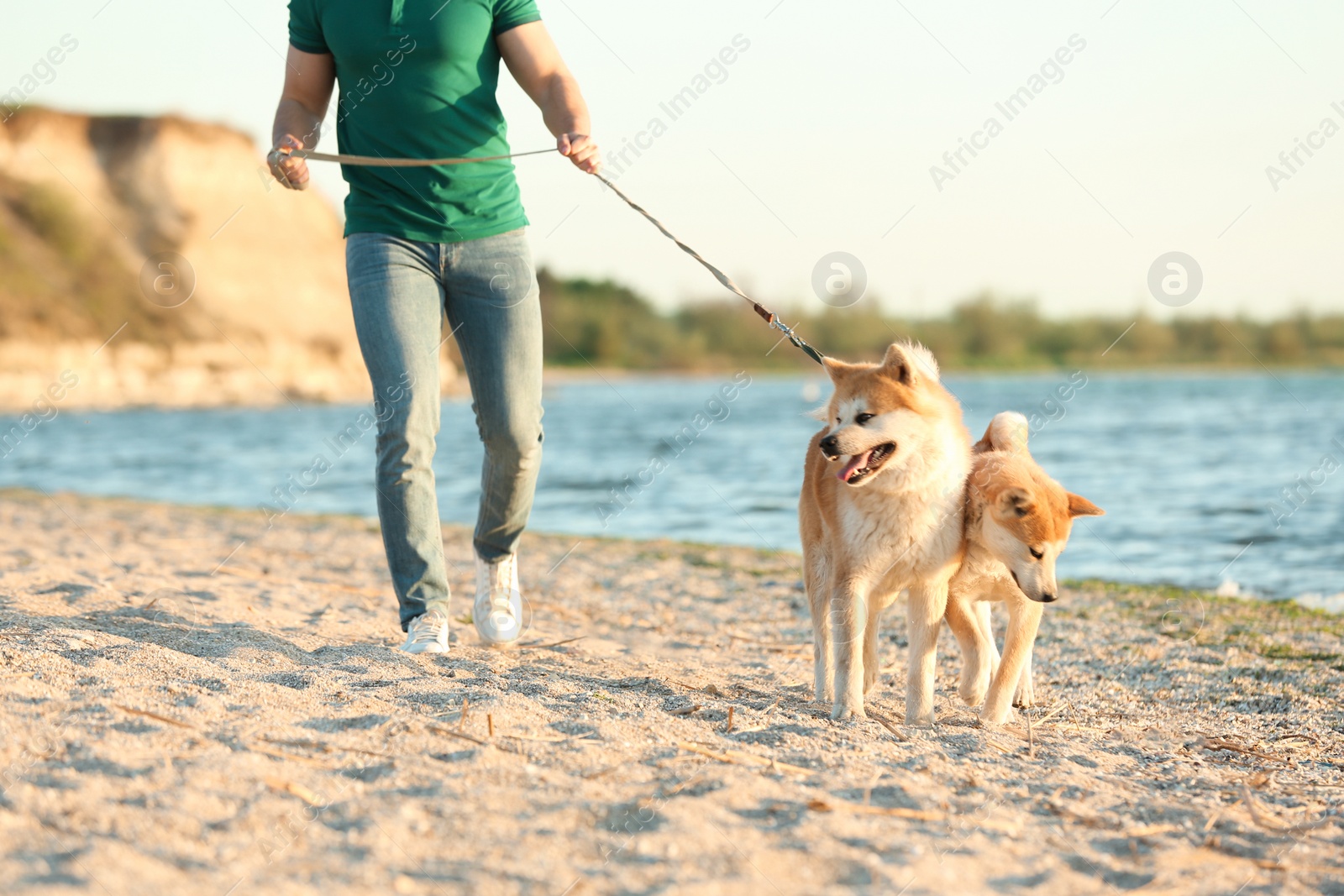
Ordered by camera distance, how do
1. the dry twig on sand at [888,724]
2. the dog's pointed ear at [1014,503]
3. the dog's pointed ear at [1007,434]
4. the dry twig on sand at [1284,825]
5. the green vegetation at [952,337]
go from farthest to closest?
the green vegetation at [952,337]
the dog's pointed ear at [1007,434]
the dog's pointed ear at [1014,503]
the dry twig on sand at [888,724]
the dry twig on sand at [1284,825]

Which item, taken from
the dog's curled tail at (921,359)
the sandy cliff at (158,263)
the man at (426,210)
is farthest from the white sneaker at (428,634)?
the sandy cliff at (158,263)

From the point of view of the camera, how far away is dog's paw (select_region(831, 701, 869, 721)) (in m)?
3.29

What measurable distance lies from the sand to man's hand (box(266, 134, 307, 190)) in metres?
1.58

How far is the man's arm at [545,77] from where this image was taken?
12.0 feet

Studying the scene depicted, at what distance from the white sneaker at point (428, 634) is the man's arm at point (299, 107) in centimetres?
151

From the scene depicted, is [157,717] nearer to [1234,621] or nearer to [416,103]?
[416,103]

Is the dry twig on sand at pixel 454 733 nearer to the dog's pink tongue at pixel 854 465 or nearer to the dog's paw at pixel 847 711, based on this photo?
the dog's paw at pixel 847 711

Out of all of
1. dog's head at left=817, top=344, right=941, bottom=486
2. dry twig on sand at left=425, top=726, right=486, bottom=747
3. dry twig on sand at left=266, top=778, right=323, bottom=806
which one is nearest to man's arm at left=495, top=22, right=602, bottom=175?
dog's head at left=817, top=344, right=941, bottom=486

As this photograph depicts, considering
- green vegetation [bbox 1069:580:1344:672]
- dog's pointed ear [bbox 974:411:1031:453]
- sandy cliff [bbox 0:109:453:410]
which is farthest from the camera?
sandy cliff [bbox 0:109:453:410]

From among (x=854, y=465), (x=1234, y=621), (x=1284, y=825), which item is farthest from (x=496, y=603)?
(x=1234, y=621)

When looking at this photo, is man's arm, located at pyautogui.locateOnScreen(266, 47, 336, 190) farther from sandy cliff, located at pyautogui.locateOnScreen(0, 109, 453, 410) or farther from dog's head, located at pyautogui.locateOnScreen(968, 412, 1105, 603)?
sandy cliff, located at pyautogui.locateOnScreen(0, 109, 453, 410)

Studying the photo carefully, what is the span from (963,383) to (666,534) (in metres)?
40.8

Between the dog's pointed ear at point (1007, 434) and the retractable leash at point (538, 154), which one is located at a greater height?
the retractable leash at point (538, 154)

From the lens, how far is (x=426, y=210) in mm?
3504
